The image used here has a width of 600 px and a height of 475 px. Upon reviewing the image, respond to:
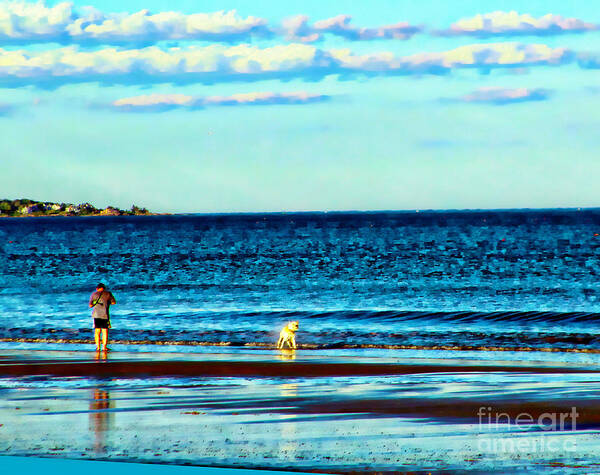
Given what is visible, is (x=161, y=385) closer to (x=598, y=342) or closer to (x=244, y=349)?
(x=244, y=349)

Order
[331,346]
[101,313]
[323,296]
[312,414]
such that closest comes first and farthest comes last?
1. [312,414]
2. [101,313]
3. [331,346]
4. [323,296]

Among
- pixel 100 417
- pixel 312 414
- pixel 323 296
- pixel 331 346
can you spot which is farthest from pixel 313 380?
pixel 323 296

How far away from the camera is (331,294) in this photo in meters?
49.6

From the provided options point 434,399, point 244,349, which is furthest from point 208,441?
point 244,349

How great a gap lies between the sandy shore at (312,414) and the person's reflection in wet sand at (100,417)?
2 centimetres

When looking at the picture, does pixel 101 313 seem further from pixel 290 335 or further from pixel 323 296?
pixel 323 296

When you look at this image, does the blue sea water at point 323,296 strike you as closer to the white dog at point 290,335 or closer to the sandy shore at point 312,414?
the white dog at point 290,335

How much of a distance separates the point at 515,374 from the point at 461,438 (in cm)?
645

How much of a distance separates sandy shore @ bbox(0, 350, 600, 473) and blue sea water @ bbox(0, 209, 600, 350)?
284 inches

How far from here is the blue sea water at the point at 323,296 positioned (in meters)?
28.8

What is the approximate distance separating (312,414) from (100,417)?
2968 mm

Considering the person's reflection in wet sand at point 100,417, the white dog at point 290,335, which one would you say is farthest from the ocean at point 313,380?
the white dog at point 290,335

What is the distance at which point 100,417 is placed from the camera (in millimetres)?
13039

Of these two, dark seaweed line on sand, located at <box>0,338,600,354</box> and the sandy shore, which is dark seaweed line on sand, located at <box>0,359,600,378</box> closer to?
the sandy shore
